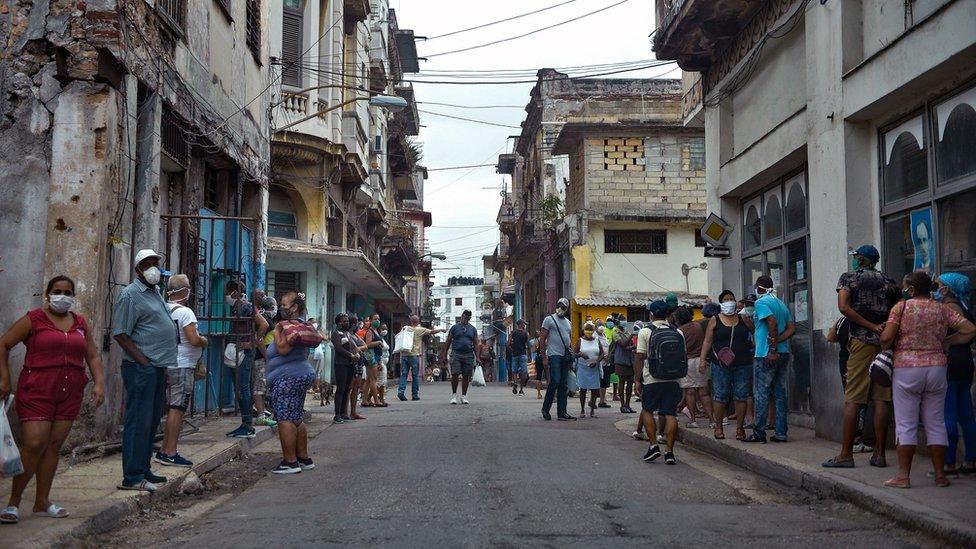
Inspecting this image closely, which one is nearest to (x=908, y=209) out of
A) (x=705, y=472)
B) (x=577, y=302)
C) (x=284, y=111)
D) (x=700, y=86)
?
(x=705, y=472)

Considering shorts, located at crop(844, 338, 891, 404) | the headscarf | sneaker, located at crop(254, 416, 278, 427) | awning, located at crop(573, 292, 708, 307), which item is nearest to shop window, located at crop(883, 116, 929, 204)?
the headscarf

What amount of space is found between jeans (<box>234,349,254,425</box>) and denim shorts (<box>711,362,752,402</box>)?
551 cm

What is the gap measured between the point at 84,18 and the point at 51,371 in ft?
15.5

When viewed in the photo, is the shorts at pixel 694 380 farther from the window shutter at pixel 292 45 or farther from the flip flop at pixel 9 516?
the window shutter at pixel 292 45

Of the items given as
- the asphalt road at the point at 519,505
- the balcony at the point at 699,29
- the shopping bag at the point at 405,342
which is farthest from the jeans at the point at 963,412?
the shopping bag at the point at 405,342

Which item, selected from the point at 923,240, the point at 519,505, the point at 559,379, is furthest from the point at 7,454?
the point at 559,379

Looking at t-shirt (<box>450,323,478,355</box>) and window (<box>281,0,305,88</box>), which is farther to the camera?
window (<box>281,0,305,88</box>)

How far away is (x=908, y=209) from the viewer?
1012cm

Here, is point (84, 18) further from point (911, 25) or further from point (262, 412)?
point (911, 25)

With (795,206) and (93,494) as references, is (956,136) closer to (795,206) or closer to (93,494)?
(795,206)

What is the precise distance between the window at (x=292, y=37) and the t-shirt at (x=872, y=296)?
747 inches

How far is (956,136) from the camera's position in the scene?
9156 millimetres

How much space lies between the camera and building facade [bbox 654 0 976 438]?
920 cm

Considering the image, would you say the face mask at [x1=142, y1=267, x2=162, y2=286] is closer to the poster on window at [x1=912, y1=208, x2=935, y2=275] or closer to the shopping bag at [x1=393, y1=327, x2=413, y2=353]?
the poster on window at [x1=912, y1=208, x2=935, y2=275]
